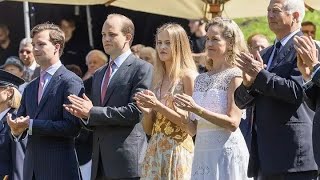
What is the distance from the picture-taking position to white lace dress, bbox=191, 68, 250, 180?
22.3ft

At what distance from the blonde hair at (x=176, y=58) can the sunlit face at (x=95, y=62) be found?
12.0ft

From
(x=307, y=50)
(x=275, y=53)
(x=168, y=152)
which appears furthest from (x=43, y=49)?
(x=307, y=50)

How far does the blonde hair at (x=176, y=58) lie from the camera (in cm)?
731

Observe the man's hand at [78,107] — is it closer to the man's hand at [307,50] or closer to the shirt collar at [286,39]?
the shirt collar at [286,39]

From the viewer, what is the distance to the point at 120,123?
7.12m

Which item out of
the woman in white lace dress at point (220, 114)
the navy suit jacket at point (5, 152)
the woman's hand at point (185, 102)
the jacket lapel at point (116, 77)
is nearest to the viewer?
the woman's hand at point (185, 102)

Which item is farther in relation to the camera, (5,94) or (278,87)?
(5,94)

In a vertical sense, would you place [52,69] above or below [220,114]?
above

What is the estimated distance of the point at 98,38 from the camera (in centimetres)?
1323

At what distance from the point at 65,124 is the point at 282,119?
1.90 meters

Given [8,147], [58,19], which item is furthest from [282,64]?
[58,19]

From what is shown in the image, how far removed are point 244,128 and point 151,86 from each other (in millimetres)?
1282

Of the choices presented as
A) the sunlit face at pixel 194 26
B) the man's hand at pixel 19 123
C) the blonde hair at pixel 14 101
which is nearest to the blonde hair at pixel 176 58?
the man's hand at pixel 19 123

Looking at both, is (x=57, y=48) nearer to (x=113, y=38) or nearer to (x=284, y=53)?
(x=113, y=38)
